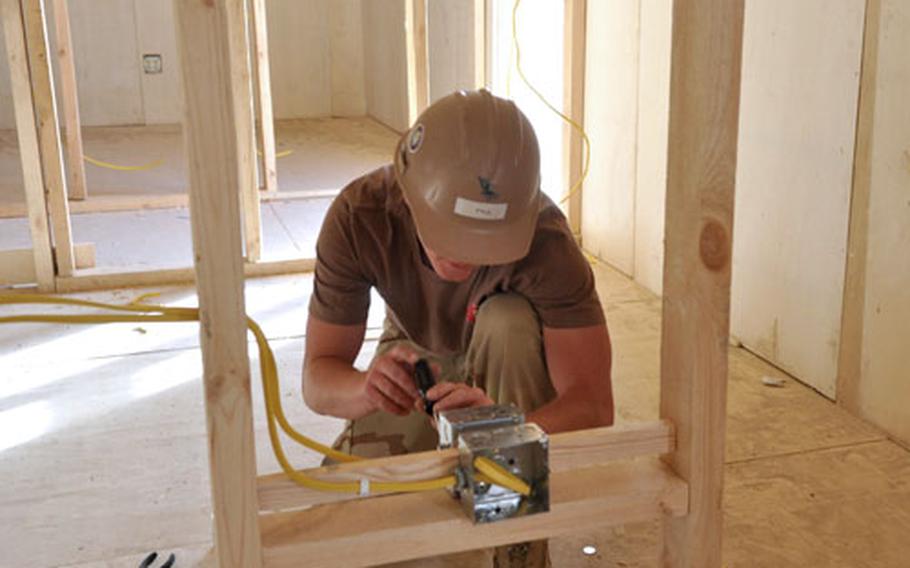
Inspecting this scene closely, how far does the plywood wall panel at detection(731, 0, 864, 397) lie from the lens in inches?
92.4

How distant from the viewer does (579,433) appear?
1.18 metres

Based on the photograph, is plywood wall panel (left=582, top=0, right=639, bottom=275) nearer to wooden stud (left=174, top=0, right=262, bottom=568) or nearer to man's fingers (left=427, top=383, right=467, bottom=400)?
man's fingers (left=427, top=383, right=467, bottom=400)

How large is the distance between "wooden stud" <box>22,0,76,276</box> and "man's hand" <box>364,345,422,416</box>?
91.5 inches

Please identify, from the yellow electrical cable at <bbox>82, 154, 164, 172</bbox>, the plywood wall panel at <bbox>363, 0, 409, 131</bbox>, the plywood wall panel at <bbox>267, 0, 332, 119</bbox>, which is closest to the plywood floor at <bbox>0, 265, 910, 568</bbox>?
the yellow electrical cable at <bbox>82, 154, 164, 172</bbox>

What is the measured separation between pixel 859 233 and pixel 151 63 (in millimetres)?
6053

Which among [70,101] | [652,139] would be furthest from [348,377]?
[70,101]

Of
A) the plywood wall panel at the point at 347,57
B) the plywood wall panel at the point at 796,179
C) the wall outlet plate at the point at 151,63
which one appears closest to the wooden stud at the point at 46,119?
the plywood wall panel at the point at 796,179

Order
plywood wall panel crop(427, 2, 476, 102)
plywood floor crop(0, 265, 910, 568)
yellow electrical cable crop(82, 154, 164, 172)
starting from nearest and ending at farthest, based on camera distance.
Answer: plywood floor crop(0, 265, 910, 568)
plywood wall panel crop(427, 2, 476, 102)
yellow electrical cable crop(82, 154, 164, 172)

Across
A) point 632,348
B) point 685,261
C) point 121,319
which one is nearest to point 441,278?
point 685,261

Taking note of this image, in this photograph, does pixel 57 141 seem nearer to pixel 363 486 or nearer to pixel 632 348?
pixel 632 348

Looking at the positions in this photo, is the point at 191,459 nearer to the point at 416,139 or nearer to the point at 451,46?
the point at 416,139

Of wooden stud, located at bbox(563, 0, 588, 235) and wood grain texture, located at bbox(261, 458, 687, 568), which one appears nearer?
wood grain texture, located at bbox(261, 458, 687, 568)

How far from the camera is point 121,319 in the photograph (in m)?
1.08

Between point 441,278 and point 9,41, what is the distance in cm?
222
